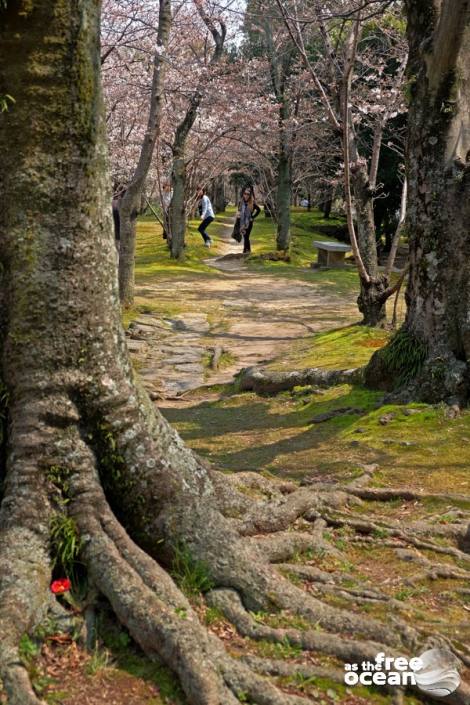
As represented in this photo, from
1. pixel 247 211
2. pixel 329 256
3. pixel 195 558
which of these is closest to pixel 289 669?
pixel 195 558

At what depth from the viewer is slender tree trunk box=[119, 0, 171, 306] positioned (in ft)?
48.1

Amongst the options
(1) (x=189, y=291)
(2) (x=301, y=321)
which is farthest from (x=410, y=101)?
(1) (x=189, y=291)

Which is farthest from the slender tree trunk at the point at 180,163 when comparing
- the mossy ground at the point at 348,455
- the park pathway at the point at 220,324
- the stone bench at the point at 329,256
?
the mossy ground at the point at 348,455

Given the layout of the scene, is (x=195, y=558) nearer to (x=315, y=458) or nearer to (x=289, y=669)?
(x=289, y=669)

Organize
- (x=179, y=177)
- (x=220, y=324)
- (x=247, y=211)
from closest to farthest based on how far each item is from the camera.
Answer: (x=220, y=324), (x=179, y=177), (x=247, y=211)

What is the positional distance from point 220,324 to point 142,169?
3747mm

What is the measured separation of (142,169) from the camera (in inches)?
587

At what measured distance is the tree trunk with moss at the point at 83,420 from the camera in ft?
11.4

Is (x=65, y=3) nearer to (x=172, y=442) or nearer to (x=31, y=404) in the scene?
(x=31, y=404)

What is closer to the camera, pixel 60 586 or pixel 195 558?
pixel 60 586

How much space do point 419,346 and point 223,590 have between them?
4890 mm

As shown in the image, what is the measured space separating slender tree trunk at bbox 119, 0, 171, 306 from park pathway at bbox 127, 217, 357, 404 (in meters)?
1.10

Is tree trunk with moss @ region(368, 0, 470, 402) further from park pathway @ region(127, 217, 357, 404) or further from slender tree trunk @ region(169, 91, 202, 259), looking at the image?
slender tree trunk @ region(169, 91, 202, 259)

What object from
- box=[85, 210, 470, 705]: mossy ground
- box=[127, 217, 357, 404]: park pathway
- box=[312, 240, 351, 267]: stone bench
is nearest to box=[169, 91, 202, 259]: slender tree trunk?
box=[127, 217, 357, 404]: park pathway
